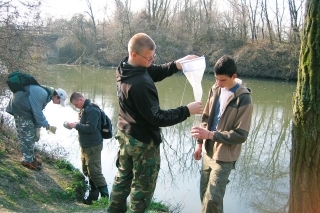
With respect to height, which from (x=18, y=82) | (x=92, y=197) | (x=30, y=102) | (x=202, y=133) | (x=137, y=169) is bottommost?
(x=92, y=197)

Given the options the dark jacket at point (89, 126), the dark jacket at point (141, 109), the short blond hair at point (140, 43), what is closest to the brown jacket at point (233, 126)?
the dark jacket at point (141, 109)

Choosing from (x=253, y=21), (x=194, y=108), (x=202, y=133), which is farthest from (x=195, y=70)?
(x=253, y=21)

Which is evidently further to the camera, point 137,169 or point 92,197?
point 92,197

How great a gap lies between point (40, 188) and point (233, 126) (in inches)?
127

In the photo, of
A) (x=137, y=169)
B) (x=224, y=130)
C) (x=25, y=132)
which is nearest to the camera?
(x=137, y=169)

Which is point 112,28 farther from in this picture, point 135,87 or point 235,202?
Result: point 135,87

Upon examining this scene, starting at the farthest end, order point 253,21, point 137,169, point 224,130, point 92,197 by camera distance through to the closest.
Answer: point 253,21
point 92,197
point 224,130
point 137,169

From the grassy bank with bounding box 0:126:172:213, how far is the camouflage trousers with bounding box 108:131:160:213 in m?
1.63

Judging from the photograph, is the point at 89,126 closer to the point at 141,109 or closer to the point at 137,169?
the point at 137,169

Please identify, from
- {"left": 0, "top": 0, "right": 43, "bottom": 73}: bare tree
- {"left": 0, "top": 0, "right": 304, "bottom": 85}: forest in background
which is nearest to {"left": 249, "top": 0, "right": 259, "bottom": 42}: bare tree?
{"left": 0, "top": 0, "right": 304, "bottom": 85}: forest in background

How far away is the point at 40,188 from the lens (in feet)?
16.5

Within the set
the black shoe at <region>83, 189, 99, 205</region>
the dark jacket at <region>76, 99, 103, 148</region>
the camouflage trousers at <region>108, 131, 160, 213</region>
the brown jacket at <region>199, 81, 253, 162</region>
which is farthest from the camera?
the black shoe at <region>83, 189, 99, 205</region>

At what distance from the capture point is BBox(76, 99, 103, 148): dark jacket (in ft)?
16.7

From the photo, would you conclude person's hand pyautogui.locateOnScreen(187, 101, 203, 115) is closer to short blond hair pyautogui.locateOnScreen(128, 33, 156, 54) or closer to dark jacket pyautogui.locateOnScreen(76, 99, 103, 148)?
short blond hair pyautogui.locateOnScreen(128, 33, 156, 54)
